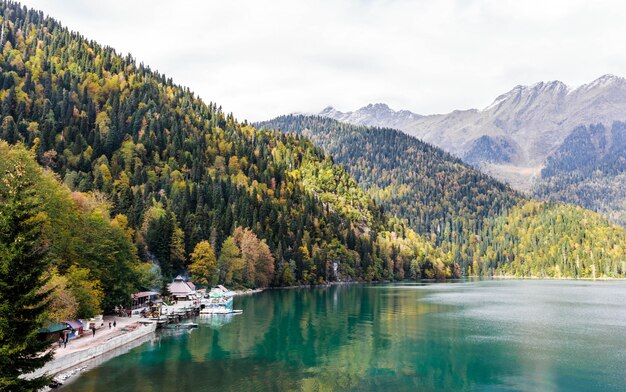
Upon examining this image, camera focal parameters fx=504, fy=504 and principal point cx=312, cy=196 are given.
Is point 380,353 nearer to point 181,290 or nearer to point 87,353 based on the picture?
point 87,353

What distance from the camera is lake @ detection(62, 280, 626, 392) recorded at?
44.5 metres

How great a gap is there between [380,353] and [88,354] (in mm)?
30774

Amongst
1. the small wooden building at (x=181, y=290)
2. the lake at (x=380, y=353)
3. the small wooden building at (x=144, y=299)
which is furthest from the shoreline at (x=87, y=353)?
the small wooden building at (x=181, y=290)

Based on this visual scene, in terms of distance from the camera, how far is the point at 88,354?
50344mm

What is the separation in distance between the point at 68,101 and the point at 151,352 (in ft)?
462

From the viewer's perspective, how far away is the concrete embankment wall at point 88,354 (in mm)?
43237

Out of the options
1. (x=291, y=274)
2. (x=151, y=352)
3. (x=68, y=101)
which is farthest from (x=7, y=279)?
(x=68, y=101)

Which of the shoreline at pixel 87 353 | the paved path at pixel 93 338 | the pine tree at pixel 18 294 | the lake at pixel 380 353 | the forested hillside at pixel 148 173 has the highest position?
the forested hillside at pixel 148 173

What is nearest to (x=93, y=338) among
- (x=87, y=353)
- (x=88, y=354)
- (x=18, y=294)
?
(x=88, y=354)

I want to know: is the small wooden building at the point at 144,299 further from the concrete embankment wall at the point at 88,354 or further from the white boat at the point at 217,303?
the concrete embankment wall at the point at 88,354

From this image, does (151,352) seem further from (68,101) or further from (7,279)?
(68,101)

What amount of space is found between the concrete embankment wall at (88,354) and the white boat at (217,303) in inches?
1003

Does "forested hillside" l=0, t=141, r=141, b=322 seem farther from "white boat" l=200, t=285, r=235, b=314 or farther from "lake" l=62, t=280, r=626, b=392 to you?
"white boat" l=200, t=285, r=235, b=314

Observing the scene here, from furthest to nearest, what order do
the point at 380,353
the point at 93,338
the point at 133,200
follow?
1. the point at 133,200
2. the point at 380,353
3. the point at 93,338
